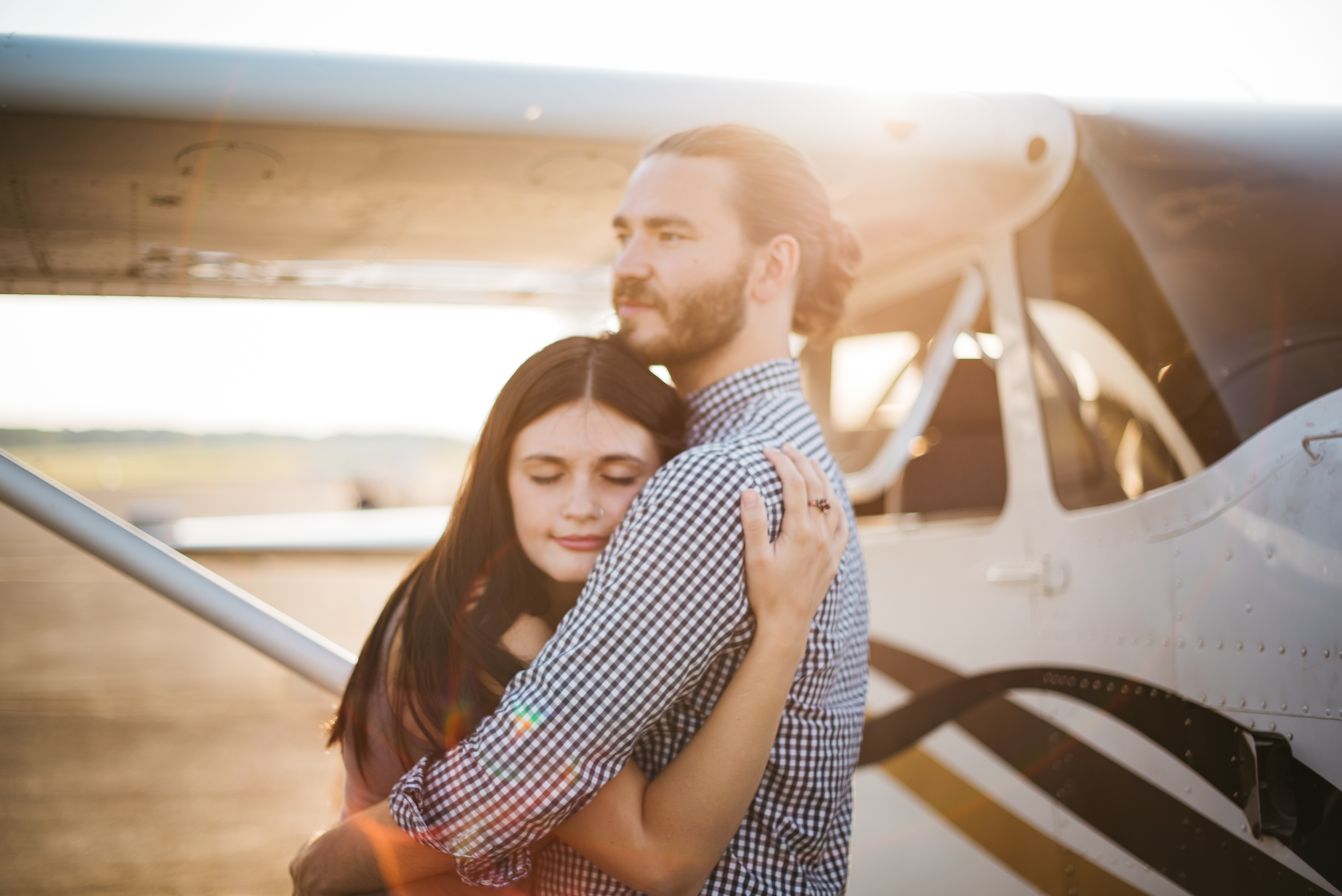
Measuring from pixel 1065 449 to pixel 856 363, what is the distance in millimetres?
2301

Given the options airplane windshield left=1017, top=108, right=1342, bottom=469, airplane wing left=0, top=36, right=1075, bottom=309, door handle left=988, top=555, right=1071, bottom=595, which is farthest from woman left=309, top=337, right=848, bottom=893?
door handle left=988, top=555, right=1071, bottom=595

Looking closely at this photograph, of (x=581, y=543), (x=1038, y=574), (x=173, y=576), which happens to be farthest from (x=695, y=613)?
(x=173, y=576)

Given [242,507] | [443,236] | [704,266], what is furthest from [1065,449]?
[242,507]

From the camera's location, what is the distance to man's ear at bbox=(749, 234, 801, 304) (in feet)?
6.21

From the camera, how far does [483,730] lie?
1315mm

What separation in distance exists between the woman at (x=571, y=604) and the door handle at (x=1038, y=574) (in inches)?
47.3

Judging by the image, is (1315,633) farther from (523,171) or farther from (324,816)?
(324,816)

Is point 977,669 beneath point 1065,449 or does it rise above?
beneath

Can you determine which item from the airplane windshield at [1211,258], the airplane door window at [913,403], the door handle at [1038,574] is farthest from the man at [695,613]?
the airplane door window at [913,403]

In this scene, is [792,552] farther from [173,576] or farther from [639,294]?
[173,576]

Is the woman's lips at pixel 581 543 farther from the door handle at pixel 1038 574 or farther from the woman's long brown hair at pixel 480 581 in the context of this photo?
the door handle at pixel 1038 574

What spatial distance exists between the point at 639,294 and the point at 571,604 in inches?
25.3

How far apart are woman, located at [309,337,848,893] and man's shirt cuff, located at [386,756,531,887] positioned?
84 millimetres

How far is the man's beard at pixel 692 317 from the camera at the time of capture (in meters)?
1.82
